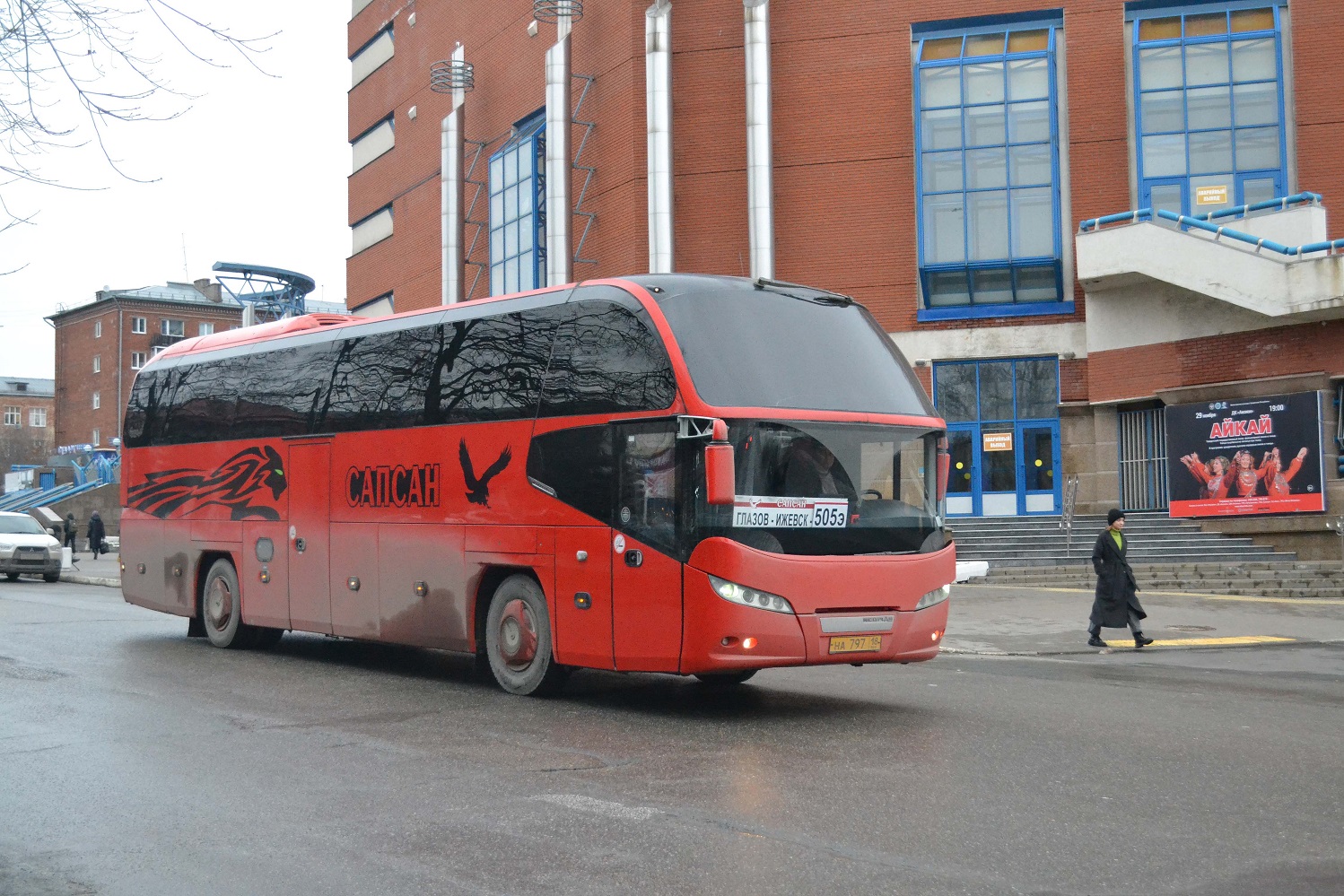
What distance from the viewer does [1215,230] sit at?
2727cm

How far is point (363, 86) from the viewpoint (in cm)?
5162

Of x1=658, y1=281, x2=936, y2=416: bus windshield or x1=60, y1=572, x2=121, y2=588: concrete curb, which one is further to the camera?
x1=60, y1=572, x2=121, y2=588: concrete curb

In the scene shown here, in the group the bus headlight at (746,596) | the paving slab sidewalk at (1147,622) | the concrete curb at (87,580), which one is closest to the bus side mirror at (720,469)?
the bus headlight at (746,596)

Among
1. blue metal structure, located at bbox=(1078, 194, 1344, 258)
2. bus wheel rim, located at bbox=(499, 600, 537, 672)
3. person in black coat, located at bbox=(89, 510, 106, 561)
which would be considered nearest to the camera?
bus wheel rim, located at bbox=(499, 600, 537, 672)

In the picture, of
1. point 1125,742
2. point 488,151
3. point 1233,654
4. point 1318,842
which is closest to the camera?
point 1318,842

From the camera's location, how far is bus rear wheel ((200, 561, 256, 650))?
15.4 m

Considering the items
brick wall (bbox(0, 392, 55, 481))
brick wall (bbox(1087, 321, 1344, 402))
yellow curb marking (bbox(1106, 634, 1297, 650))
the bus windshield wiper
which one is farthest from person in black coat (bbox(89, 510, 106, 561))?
brick wall (bbox(0, 392, 55, 481))

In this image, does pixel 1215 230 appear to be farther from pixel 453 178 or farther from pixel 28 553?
pixel 28 553

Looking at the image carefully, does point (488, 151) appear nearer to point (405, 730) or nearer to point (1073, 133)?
point (1073, 133)

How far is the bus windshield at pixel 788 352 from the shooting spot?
10062 mm

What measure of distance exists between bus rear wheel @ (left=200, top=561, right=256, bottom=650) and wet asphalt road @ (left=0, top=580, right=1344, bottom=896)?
90.0 inches

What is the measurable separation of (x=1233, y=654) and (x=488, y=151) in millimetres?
30313

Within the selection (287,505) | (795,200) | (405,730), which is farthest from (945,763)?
(795,200)

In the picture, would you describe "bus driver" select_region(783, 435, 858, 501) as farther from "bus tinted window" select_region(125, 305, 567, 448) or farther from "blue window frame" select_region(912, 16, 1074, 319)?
"blue window frame" select_region(912, 16, 1074, 319)
